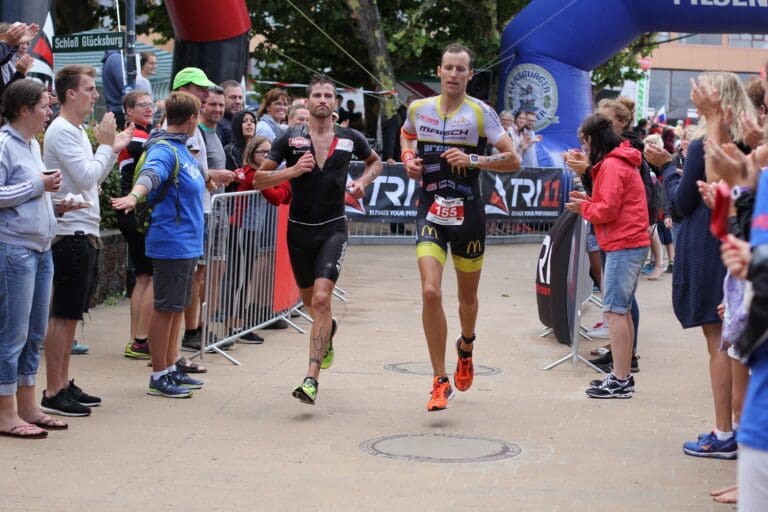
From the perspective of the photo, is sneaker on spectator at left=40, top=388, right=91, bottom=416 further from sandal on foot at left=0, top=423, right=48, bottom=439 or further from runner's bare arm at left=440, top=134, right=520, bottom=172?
runner's bare arm at left=440, top=134, right=520, bottom=172

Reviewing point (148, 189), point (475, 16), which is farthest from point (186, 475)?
point (475, 16)

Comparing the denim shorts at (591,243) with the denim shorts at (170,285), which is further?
the denim shorts at (591,243)

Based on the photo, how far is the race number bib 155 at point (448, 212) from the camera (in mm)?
7590

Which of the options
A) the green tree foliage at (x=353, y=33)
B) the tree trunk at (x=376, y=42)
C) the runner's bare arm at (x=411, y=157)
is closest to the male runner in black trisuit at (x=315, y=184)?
the runner's bare arm at (x=411, y=157)

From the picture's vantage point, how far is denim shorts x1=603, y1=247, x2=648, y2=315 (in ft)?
26.3

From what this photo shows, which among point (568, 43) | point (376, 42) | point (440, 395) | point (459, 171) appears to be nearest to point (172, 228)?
point (459, 171)

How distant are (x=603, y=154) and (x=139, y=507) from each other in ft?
14.5

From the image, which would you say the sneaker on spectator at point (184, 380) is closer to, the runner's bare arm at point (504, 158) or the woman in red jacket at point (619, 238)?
the runner's bare arm at point (504, 158)

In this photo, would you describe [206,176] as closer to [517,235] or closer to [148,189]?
[148,189]

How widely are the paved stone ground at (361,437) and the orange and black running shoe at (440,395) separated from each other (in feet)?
0.27

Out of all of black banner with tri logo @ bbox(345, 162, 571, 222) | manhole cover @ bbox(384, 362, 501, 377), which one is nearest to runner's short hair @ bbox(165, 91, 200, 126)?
manhole cover @ bbox(384, 362, 501, 377)

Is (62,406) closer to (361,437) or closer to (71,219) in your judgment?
(71,219)

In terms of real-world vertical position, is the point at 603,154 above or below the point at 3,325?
above

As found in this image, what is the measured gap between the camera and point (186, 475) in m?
5.87
